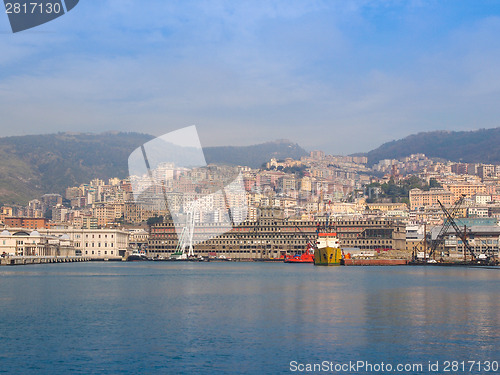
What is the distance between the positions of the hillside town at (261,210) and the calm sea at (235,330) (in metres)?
49.8

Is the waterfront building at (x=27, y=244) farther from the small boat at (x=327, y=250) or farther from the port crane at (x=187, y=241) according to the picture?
the small boat at (x=327, y=250)

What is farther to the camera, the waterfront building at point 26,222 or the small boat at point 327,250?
the waterfront building at point 26,222

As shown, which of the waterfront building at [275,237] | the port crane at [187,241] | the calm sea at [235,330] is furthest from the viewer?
the waterfront building at [275,237]

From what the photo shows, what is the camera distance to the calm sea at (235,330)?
47.3 feet

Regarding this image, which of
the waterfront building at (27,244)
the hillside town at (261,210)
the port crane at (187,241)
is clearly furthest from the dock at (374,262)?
the waterfront building at (27,244)

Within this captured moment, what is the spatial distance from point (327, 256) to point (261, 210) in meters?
50.3

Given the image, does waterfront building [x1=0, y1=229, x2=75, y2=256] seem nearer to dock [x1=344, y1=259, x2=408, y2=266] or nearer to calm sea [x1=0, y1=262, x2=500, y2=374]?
dock [x1=344, y1=259, x2=408, y2=266]

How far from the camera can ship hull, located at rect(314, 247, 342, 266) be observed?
6875 centimetres

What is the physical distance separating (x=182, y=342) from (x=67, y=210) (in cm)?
15803

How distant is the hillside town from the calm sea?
1959 inches

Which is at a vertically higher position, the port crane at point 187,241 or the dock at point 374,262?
the port crane at point 187,241

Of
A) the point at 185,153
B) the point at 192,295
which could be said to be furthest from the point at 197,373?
the point at 185,153

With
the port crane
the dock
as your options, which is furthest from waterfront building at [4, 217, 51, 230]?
the dock

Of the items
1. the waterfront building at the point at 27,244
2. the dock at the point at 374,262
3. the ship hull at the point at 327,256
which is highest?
the waterfront building at the point at 27,244
